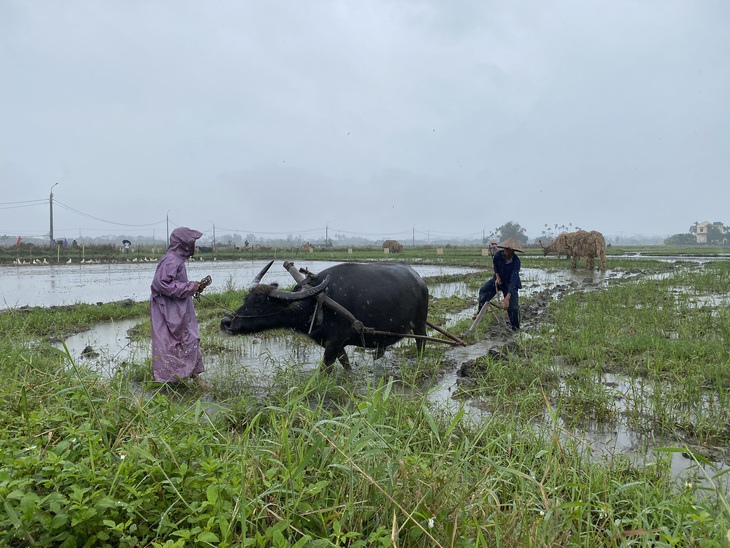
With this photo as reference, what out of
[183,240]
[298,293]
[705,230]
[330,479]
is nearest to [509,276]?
[298,293]

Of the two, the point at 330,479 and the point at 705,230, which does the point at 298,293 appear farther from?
the point at 705,230

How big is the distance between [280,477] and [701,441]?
262cm

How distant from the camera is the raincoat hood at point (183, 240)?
3.98m

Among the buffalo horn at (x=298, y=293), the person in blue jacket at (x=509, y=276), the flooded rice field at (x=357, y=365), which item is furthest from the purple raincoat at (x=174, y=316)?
the person in blue jacket at (x=509, y=276)

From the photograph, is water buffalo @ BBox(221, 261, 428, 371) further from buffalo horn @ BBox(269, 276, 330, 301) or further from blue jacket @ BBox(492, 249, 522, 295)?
blue jacket @ BBox(492, 249, 522, 295)

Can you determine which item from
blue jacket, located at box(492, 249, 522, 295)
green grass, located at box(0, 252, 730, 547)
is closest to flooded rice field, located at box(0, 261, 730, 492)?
green grass, located at box(0, 252, 730, 547)

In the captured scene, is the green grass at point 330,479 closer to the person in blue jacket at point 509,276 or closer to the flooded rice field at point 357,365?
the flooded rice field at point 357,365

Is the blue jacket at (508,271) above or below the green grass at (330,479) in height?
above

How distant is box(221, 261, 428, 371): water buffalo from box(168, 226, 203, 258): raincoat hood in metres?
0.69

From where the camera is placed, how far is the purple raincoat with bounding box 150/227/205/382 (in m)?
3.87

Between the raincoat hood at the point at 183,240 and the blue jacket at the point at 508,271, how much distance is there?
392 centimetres

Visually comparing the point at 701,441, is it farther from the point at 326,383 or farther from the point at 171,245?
the point at 171,245

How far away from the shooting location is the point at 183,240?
13.1ft

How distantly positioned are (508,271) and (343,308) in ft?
10.3
